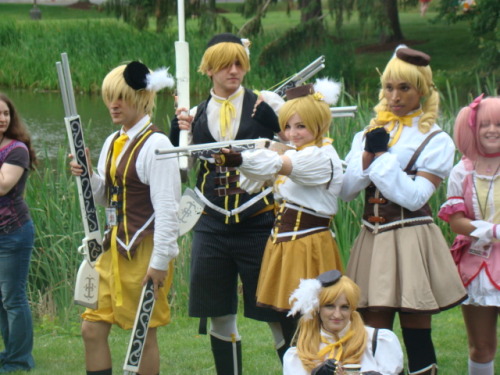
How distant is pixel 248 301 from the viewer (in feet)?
13.8

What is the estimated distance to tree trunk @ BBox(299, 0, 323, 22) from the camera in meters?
19.3

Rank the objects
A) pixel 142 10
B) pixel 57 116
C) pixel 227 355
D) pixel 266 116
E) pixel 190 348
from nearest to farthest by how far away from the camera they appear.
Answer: pixel 266 116 < pixel 227 355 < pixel 190 348 < pixel 57 116 < pixel 142 10

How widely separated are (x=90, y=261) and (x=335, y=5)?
14.3m

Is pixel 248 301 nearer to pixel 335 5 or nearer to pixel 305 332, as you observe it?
pixel 305 332

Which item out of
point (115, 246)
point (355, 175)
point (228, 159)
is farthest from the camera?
point (115, 246)

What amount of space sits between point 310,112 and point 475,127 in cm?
70

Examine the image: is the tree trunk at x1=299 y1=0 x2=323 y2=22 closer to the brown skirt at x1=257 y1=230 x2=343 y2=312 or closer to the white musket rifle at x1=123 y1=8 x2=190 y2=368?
the white musket rifle at x1=123 y1=8 x2=190 y2=368

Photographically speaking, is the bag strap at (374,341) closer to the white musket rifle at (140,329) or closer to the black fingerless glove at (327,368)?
the black fingerless glove at (327,368)

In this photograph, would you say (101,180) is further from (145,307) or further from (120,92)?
(145,307)

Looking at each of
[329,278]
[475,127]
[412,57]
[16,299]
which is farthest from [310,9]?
[329,278]

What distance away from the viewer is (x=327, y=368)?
128 inches

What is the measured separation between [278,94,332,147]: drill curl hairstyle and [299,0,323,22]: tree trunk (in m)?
15.6

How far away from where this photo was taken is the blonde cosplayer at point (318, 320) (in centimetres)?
337

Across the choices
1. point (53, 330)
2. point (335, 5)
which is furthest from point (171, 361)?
point (335, 5)
